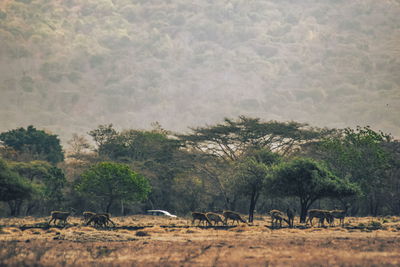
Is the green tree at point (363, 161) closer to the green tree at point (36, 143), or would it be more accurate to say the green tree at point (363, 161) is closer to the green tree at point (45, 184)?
the green tree at point (45, 184)

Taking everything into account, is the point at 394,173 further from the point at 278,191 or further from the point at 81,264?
the point at 81,264

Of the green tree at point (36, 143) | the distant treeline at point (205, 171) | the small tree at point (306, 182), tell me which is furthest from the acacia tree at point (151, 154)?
the small tree at point (306, 182)

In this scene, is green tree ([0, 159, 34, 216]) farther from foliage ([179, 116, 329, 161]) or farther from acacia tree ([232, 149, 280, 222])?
foliage ([179, 116, 329, 161])

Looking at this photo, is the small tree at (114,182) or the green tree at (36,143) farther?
the green tree at (36,143)

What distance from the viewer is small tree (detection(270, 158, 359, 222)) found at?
56594mm

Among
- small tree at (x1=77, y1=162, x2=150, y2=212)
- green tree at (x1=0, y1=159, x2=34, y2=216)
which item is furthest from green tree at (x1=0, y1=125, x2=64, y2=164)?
green tree at (x1=0, y1=159, x2=34, y2=216)

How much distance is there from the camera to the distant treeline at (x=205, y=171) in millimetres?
73562

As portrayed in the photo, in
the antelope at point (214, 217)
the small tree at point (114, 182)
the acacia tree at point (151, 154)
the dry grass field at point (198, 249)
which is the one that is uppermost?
the acacia tree at point (151, 154)

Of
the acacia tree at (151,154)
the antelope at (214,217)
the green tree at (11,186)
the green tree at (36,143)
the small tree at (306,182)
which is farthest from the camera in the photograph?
the green tree at (36,143)

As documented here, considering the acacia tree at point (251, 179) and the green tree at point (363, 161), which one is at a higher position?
the green tree at point (363, 161)

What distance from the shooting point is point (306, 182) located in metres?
57.3

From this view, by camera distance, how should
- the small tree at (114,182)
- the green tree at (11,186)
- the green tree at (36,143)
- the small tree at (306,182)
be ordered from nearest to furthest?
1. the small tree at (306,182)
2. the green tree at (11,186)
3. the small tree at (114,182)
4. the green tree at (36,143)

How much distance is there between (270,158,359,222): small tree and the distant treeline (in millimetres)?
6211

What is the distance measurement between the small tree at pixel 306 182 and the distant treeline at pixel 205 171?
6.21 metres
